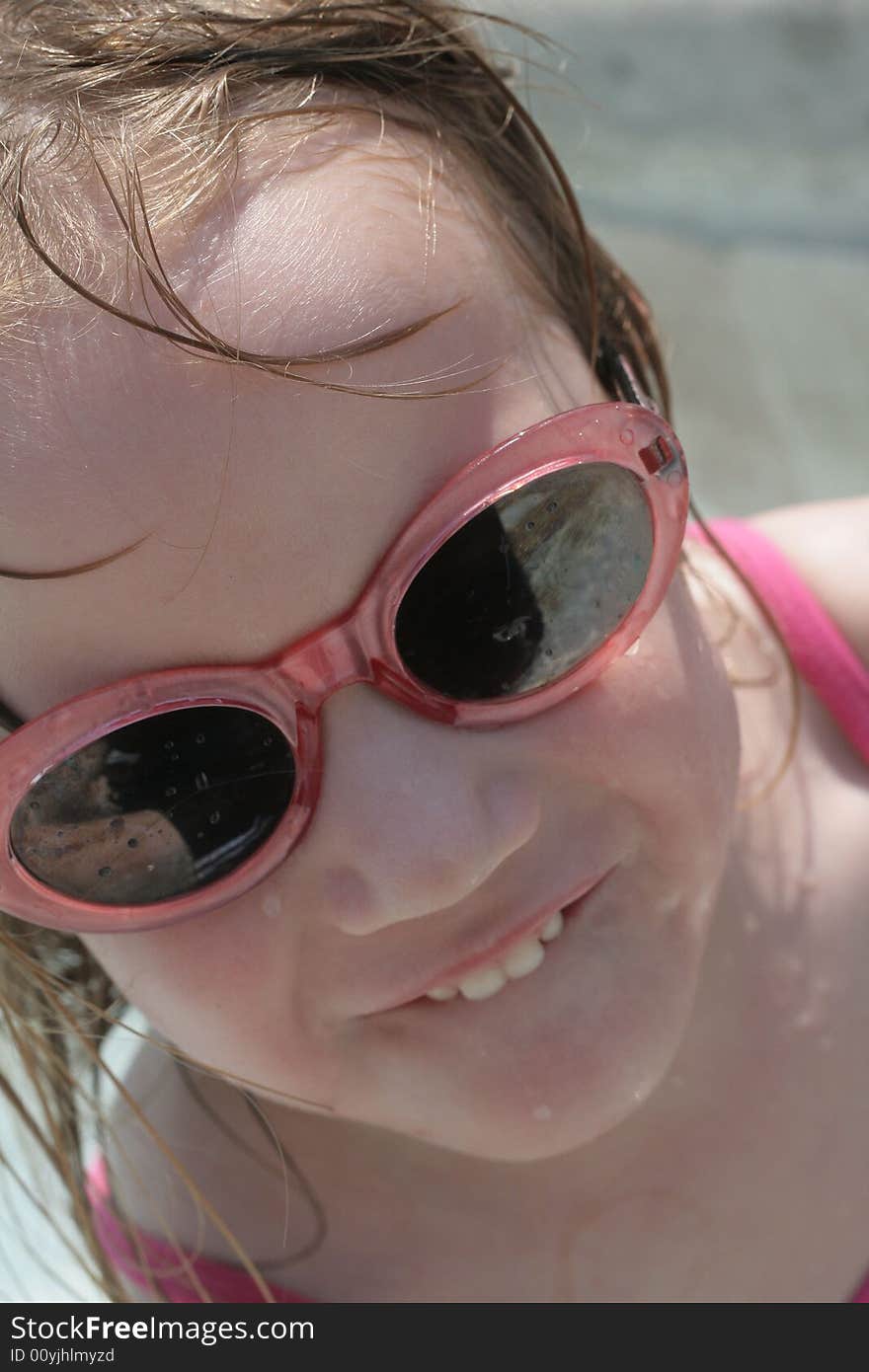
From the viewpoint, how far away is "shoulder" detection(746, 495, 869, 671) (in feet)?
5.36

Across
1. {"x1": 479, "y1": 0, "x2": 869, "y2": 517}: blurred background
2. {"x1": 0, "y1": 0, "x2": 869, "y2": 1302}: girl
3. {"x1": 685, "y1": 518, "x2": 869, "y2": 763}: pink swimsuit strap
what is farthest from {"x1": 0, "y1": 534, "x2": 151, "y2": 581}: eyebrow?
{"x1": 479, "y1": 0, "x2": 869, "y2": 517}: blurred background

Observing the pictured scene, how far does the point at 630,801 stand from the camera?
43.5 inches

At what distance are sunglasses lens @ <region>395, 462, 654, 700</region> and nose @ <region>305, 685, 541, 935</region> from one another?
4 centimetres

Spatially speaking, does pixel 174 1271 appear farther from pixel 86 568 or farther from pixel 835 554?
pixel 835 554

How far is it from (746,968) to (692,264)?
1.77 metres

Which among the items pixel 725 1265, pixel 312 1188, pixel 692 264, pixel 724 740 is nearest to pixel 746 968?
pixel 725 1265

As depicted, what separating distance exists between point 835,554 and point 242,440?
0.94 meters

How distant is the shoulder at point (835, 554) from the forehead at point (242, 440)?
29.1 inches

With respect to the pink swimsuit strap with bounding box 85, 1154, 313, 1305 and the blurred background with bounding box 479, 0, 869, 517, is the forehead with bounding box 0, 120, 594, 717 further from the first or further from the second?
the blurred background with bounding box 479, 0, 869, 517

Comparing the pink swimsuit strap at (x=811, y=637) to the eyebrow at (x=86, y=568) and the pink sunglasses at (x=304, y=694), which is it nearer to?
the pink sunglasses at (x=304, y=694)

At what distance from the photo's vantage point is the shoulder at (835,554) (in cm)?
163

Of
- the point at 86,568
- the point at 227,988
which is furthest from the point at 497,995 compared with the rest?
the point at 86,568

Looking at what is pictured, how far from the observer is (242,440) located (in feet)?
3.11
